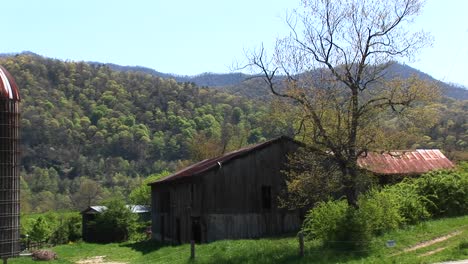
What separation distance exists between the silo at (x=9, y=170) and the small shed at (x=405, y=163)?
22.7 metres

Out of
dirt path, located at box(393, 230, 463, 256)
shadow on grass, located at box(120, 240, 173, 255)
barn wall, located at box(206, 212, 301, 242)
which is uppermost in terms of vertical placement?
barn wall, located at box(206, 212, 301, 242)

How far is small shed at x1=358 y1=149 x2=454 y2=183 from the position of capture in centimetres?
3912

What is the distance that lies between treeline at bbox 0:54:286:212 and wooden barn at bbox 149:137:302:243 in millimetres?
62637

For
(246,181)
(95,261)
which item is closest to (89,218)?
(95,261)

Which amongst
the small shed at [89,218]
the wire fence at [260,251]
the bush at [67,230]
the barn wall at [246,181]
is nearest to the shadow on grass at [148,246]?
the barn wall at [246,181]

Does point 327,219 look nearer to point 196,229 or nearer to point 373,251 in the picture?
point 373,251

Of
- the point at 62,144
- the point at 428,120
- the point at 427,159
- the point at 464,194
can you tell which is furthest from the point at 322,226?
the point at 62,144

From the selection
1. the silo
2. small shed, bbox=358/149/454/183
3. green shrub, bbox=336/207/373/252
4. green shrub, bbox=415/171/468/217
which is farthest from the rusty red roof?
the silo

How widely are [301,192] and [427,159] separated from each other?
57.3ft

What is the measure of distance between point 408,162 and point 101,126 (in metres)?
107

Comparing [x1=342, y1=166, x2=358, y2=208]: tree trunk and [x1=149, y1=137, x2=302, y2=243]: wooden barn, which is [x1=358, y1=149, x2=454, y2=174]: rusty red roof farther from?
[x1=342, y1=166, x2=358, y2=208]: tree trunk

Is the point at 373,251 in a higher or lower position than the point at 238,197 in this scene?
lower

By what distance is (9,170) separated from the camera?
38.8 metres

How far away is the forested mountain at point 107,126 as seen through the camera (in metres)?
115
